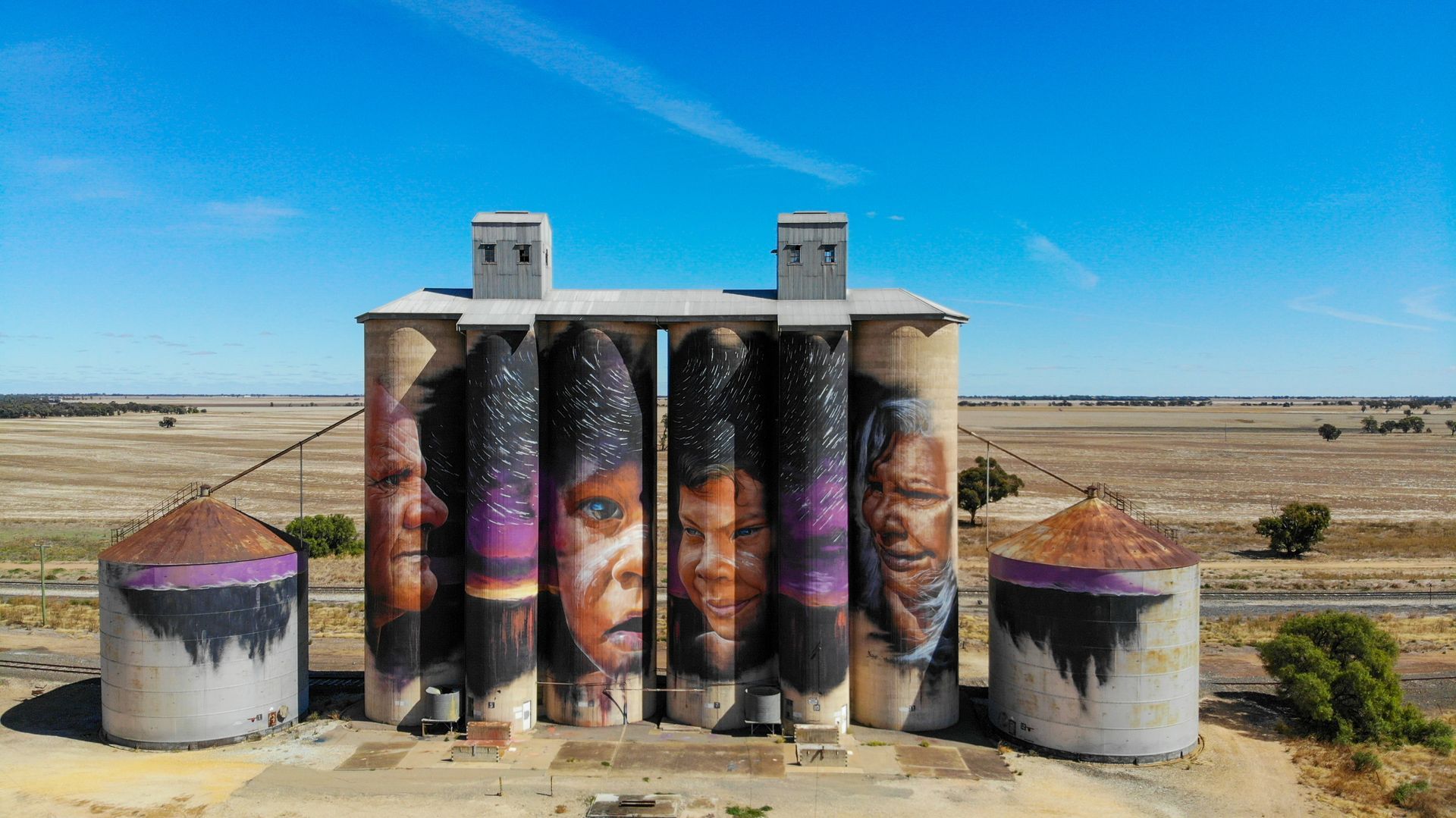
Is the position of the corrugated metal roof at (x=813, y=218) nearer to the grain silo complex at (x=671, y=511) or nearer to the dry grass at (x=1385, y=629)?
the grain silo complex at (x=671, y=511)

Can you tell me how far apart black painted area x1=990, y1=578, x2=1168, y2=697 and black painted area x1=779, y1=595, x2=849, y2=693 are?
245 inches

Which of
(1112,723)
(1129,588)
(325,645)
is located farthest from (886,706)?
(325,645)

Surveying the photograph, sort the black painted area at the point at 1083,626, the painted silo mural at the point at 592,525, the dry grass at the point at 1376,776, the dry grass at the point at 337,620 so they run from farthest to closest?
the dry grass at the point at 337,620
the painted silo mural at the point at 592,525
the black painted area at the point at 1083,626
the dry grass at the point at 1376,776

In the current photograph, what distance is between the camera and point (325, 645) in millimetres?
40625

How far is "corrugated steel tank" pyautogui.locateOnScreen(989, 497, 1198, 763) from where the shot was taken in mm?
26703

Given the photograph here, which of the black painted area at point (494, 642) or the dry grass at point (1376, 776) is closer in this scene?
the dry grass at point (1376, 776)

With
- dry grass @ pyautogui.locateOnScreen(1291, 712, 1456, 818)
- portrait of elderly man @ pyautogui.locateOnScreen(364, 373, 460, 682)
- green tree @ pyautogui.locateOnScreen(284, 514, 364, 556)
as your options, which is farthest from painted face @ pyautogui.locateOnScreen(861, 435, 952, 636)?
green tree @ pyautogui.locateOnScreen(284, 514, 364, 556)

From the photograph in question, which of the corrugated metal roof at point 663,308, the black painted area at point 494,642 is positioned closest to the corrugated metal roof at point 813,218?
the corrugated metal roof at point 663,308

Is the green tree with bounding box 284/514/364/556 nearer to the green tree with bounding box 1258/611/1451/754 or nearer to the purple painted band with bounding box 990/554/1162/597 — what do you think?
the purple painted band with bounding box 990/554/1162/597

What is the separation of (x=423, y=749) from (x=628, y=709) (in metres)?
6.83

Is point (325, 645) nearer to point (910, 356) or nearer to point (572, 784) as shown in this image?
point (572, 784)

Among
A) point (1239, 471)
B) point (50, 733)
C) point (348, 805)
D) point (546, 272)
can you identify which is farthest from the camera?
point (1239, 471)

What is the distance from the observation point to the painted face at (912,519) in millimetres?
28922

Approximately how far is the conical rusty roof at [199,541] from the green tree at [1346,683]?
35814 mm
